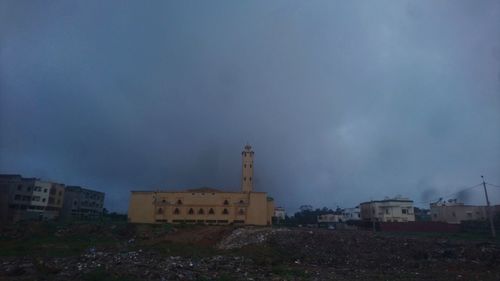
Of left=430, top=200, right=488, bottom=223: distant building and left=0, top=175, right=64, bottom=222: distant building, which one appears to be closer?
left=0, top=175, right=64, bottom=222: distant building

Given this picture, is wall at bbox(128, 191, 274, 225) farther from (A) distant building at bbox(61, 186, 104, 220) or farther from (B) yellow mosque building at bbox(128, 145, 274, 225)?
(A) distant building at bbox(61, 186, 104, 220)

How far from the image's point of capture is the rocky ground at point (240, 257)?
20141mm

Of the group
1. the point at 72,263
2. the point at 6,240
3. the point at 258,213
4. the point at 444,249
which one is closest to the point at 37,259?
the point at 72,263

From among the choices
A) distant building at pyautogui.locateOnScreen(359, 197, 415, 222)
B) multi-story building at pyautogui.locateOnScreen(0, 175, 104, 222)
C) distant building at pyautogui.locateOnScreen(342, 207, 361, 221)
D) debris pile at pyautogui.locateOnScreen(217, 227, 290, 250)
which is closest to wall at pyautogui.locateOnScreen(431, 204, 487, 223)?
distant building at pyautogui.locateOnScreen(359, 197, 415, 222)

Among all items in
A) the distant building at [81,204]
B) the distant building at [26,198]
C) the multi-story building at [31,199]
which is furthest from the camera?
the distant building at [81,204]

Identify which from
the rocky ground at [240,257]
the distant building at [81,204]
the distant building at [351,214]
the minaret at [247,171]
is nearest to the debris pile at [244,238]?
the rocky ground at [240,257]

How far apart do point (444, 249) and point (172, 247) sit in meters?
21.8

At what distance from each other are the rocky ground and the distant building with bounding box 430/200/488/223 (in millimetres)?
44763

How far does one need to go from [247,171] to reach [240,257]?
38.0m

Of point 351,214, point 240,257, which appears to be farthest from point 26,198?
point 351,214

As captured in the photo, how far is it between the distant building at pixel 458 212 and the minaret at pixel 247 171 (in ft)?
127

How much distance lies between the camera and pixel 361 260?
29.2 meters

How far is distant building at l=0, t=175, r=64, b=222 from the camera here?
6369cm

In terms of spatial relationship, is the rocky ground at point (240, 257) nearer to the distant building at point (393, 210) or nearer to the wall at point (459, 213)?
the distant building at point (393, 210)
